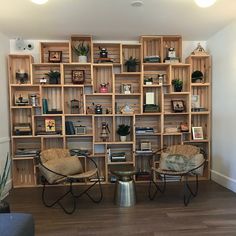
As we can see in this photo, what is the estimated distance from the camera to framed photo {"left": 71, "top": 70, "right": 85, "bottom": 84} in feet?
14.6

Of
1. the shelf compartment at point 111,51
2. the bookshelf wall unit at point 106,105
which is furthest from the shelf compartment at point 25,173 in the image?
the shelf compartment at point 111,51

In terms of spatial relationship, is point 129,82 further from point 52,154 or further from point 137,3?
point 52,154

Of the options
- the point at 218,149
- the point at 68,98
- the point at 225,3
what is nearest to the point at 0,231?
the point at 68,98

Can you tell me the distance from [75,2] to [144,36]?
5.74ft

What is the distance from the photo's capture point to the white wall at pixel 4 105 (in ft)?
13.2

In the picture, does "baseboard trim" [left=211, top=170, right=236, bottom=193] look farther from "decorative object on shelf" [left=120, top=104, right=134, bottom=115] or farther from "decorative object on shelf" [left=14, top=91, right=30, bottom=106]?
"decorative object on shelf" [left=14, top=91, right=30, bottom=106]

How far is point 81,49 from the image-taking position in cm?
445

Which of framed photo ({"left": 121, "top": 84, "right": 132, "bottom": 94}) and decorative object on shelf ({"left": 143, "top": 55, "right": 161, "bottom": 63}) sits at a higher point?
decorative object on shelf ({"left": 143, "top": 55, "right": 161, "bottom": 63})

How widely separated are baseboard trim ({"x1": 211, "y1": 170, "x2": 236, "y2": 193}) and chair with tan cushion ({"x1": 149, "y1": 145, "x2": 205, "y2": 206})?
1.57 ft

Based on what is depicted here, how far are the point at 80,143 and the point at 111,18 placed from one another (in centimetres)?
234

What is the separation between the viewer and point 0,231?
5.55 ft

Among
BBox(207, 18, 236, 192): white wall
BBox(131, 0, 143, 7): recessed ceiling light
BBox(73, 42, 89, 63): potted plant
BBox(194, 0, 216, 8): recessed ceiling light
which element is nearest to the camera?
BBox(194, 0, 216, 8): recessed ceiling light

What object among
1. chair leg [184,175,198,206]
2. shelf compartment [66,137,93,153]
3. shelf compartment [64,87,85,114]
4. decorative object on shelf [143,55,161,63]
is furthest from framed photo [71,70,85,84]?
chair leg [184,175,198,206]

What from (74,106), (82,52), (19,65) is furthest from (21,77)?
(82,52)
